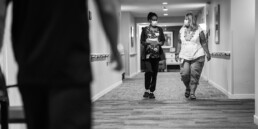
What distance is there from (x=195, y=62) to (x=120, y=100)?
1.33 metres

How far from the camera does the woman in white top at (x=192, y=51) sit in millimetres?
6055

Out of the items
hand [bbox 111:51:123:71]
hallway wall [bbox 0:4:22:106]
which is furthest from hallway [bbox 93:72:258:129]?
hand [bbox 111:51:123:71]

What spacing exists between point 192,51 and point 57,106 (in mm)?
5341

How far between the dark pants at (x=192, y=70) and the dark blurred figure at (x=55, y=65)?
5.33 m

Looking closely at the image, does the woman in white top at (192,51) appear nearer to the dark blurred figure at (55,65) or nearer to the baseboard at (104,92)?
the baseboard at (104,92)

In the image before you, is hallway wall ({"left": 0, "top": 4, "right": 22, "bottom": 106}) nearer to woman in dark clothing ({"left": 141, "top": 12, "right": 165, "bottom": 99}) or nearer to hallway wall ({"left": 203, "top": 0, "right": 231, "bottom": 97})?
woman in dark clothing ({"left": 141, "top": 12, "right": 165, "bottom": 99})

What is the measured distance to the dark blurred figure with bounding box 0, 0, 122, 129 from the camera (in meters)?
0.83

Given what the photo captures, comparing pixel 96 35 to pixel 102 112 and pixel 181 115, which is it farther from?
pixel 181 115

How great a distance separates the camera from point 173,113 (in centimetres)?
490

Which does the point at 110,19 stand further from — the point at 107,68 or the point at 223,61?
the point at 107,68

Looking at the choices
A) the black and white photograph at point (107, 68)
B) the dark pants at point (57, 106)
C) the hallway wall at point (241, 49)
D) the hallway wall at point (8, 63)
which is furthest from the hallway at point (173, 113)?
the dark pants at point (57, 106)

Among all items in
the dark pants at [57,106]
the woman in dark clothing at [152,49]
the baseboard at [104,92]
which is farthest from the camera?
the baseboard at [104,92]

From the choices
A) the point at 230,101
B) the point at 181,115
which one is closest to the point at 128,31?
the point at 230,101

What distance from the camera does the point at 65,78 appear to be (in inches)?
32.9
